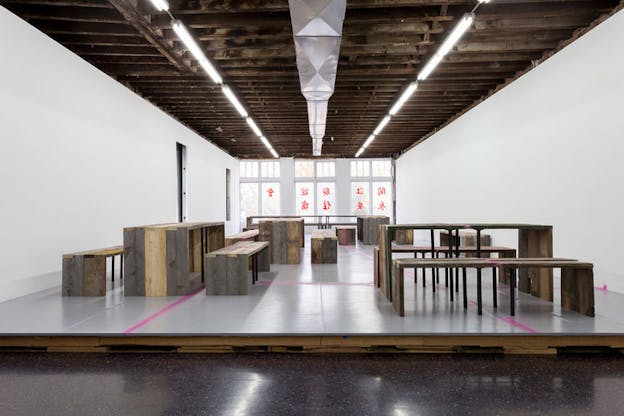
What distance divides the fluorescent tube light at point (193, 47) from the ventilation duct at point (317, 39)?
149 cm

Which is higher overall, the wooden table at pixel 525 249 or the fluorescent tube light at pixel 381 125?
the fluorescent tube light at pixel 381 125

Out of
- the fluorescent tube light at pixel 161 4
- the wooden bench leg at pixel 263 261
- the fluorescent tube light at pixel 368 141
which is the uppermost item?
the fluorescent tube light at pixel 368 141

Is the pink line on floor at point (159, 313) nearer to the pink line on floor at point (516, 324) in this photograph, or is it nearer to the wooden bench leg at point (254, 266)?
the wooden bench leg at point (254, 266)

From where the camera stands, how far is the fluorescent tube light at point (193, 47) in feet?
16.1

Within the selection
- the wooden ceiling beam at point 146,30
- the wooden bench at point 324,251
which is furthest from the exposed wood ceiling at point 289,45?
the wooden bench at point 324,251

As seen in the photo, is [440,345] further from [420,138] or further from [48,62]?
[420,138]

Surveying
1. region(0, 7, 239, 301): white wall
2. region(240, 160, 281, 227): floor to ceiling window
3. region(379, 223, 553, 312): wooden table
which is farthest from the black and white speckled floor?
region(240, 160, 281, 227): floor to ceiling window

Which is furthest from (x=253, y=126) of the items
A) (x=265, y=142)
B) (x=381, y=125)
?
(x=381, y=125)

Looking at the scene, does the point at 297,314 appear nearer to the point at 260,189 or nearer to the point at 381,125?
the point at 381,125

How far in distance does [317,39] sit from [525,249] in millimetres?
3591

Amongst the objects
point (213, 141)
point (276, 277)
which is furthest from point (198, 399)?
point (213, 141)

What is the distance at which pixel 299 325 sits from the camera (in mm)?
3334

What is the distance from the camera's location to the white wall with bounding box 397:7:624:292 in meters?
4.71

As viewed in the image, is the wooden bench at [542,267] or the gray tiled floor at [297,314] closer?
the gray tiled floor at [297,314]
